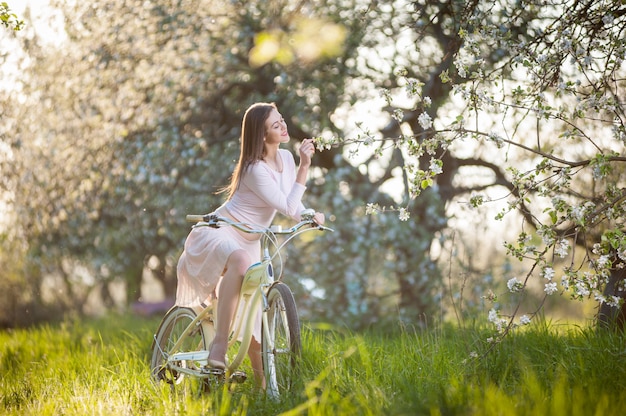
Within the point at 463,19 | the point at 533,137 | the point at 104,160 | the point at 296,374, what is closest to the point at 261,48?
the point at 104,160

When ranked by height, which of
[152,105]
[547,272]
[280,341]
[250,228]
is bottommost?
[280,341]

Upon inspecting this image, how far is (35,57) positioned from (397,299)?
5.25 meters

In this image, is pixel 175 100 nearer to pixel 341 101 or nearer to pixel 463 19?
pixel 341 101

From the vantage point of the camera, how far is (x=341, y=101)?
796 cm

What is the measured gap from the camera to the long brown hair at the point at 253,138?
4.65 meters

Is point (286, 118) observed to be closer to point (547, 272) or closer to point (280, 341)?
A: point (280, 341)

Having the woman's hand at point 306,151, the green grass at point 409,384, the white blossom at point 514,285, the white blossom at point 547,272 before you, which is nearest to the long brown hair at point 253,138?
the woman's hand at point 306,151

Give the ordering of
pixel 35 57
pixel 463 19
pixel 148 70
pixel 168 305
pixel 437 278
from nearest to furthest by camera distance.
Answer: pixel 463 19 → pixel 437 278 → pixel 148 70 → pixel 35 57 → pixel 168 305

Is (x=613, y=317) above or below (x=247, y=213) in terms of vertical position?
below

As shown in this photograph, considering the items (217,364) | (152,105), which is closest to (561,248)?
(217,364)

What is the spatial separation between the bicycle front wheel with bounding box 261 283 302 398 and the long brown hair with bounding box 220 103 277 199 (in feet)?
2.42

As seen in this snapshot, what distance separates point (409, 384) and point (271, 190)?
1301 mm

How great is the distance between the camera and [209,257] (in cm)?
464

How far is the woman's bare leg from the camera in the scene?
→ 4504mm
